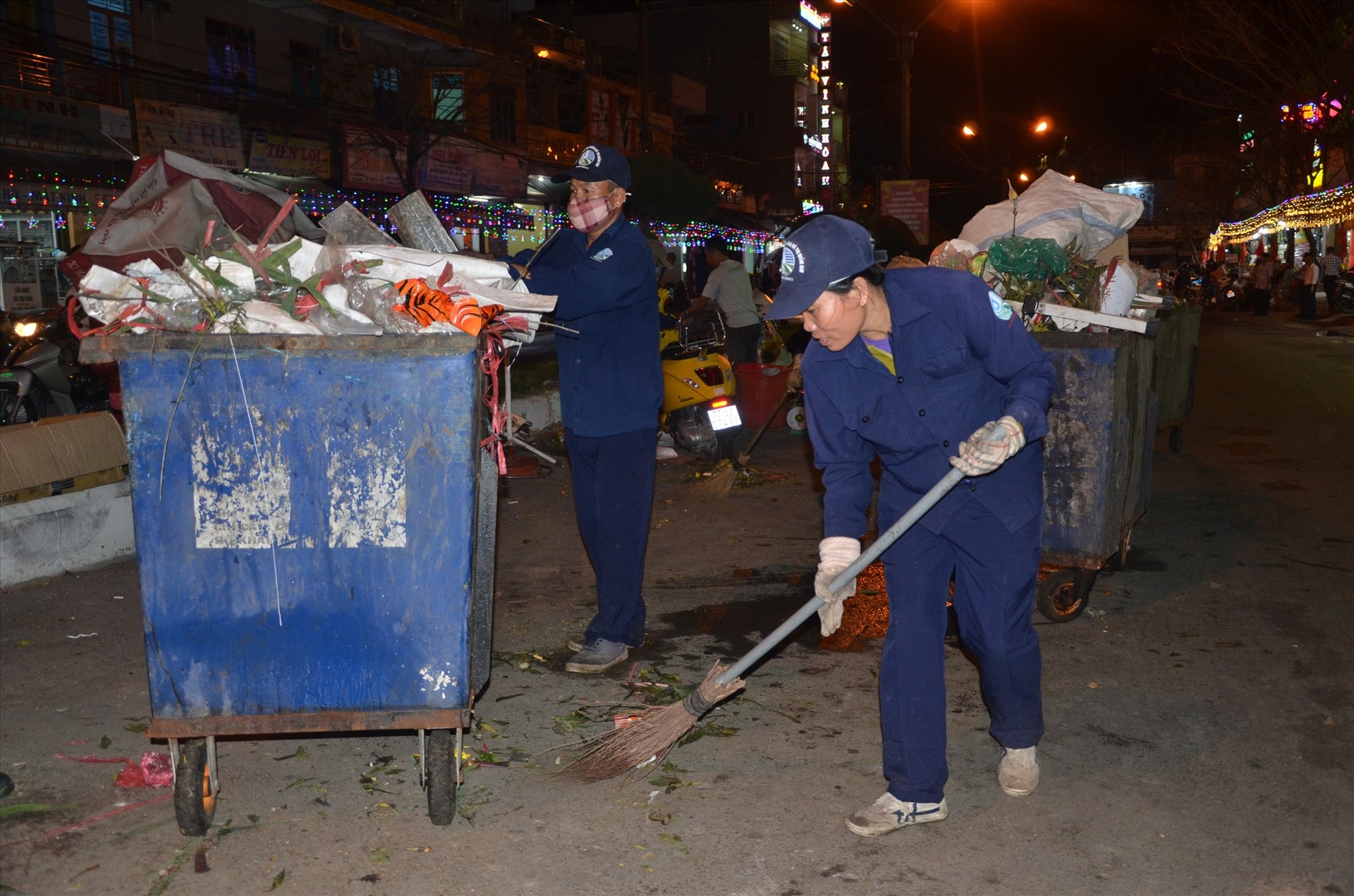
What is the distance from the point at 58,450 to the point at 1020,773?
17.2 feet

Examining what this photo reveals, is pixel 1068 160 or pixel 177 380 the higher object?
pixel 1068 160

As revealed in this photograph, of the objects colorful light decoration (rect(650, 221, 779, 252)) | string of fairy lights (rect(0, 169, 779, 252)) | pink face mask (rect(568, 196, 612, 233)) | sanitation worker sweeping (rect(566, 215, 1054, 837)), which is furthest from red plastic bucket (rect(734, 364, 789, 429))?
colorful light decoration (rect(650, 221, 779, 252))

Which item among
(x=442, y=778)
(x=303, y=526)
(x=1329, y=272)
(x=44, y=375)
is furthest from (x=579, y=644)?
(x=1329, y=272)

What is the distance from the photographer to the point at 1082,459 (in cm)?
489

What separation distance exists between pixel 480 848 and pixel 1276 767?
252 centimetres

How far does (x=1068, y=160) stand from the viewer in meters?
76.6

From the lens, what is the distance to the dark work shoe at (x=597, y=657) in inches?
179

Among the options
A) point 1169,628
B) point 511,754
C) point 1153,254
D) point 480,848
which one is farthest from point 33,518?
point 1153,254

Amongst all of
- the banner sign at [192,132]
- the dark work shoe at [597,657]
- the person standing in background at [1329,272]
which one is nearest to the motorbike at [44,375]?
the banner sign at [192,132]

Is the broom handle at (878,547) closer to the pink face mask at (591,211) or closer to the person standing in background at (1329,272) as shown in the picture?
the pink face mask at (591,211)

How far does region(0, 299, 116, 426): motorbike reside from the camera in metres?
9.74

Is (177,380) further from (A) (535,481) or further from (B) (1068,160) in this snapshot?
(B) (1068,160)

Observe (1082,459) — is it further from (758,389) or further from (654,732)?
(758,389)

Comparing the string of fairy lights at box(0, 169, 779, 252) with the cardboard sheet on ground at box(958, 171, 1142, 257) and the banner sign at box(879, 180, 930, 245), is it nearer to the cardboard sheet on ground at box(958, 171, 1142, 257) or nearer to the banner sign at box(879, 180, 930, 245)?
the cardboard sheet on ground at box(958, 171, 1142, 257)
